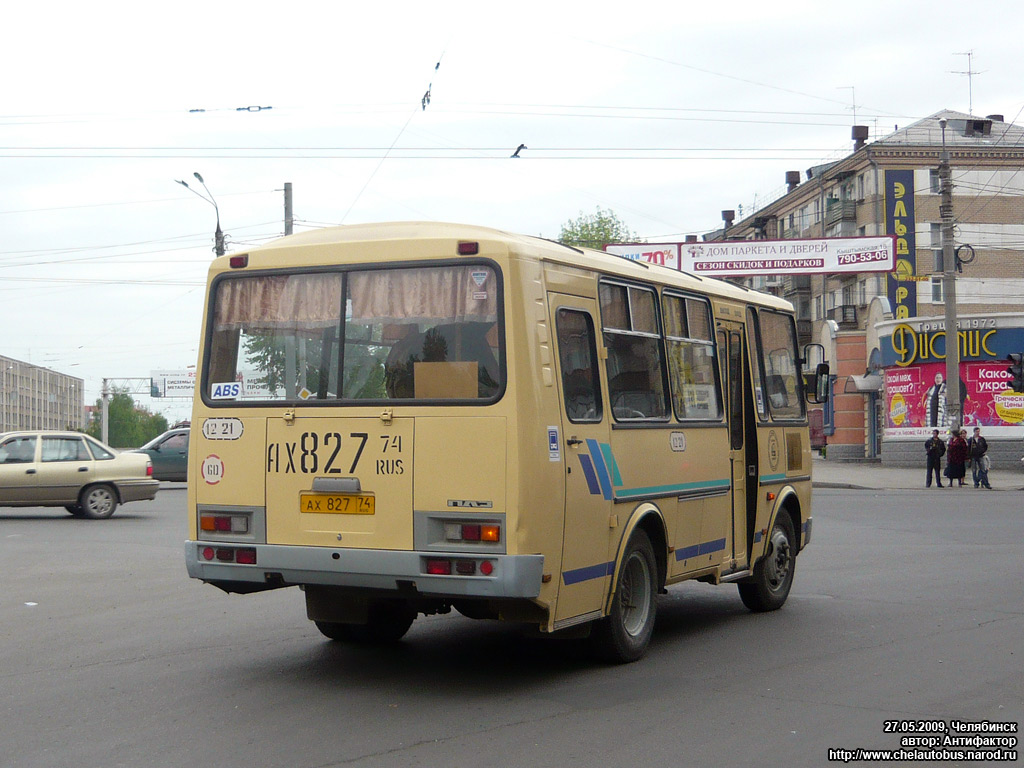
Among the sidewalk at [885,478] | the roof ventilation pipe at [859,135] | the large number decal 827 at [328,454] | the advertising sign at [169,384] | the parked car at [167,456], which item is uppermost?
the roof ventilation pipe at [859,135]

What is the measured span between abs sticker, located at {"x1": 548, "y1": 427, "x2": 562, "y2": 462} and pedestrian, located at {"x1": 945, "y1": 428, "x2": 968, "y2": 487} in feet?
96.9

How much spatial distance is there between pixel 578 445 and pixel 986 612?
5.14 metres

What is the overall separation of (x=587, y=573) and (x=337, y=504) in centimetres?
159

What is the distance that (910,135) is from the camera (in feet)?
212

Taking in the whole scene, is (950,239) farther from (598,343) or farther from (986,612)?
(598,343)

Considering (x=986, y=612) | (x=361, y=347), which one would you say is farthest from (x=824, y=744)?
(x=986, y=612)

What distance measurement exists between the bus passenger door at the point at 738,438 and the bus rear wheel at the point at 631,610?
157 cm

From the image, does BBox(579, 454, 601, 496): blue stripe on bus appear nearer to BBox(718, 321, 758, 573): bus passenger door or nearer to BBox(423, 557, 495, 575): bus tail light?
BBox(423, 557, 495, 575): bus tail light

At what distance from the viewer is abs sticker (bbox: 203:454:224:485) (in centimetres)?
784

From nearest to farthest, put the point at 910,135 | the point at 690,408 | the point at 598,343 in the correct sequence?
1. the point at 598,343
2. the point at 690,408
3. the point at 910,135

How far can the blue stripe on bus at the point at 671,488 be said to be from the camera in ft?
26.6

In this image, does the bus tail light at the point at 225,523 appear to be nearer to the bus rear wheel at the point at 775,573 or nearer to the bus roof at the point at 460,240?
the bus roof at the point at 460,240

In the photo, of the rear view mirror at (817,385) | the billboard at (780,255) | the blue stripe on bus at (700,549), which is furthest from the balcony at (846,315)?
the blue stripe on bus at (700,549)

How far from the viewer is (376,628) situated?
8.97 m
